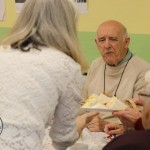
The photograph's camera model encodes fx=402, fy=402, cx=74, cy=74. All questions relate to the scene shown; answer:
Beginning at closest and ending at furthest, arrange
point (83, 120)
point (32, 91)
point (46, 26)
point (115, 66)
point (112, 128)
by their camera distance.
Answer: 1. point (32, 91)
2. point (46, 26)
3. point (83, 120)
4. point (112, 128)
5. point (115, 66)

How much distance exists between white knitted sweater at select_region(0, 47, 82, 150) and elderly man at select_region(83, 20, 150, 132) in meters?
1.22

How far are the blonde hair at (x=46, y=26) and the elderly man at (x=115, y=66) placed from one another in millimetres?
1211

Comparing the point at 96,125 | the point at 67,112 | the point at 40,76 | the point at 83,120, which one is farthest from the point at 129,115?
the point at 40,76

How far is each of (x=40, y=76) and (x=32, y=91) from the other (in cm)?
6

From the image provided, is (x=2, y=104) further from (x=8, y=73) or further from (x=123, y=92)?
(x=123, y=92)

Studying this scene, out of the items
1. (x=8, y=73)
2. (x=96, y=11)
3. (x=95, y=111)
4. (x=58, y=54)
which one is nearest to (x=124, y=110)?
(x=95, y=111)

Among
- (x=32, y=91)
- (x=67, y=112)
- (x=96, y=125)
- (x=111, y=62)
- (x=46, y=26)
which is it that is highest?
(x=46, y=26)

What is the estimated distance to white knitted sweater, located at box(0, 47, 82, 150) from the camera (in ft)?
4.76

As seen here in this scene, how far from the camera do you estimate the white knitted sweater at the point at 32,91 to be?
1.45 m

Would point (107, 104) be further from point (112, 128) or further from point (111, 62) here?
Result: point (111, 62)

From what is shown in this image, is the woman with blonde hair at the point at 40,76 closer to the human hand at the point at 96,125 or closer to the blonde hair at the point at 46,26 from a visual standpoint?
the blonde hair at the point at 46,26

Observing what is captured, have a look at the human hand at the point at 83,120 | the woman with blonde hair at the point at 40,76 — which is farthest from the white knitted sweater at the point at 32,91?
the human hand at the point at 83,120

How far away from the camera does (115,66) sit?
2861 mm

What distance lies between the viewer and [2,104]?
1466 mm
